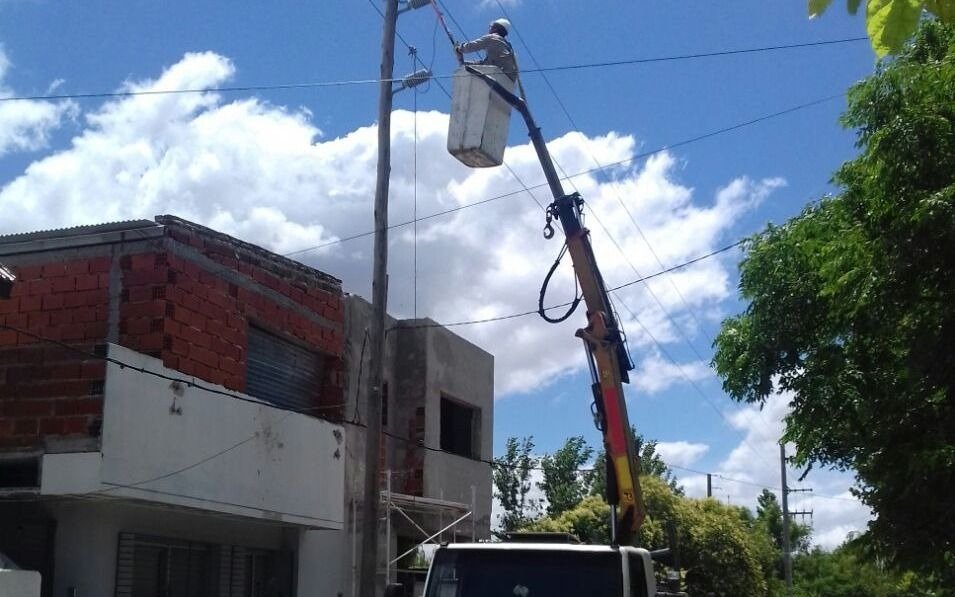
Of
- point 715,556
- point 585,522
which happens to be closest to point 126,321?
point 585,522

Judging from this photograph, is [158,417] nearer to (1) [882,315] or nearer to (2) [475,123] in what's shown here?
(2) [475,123]

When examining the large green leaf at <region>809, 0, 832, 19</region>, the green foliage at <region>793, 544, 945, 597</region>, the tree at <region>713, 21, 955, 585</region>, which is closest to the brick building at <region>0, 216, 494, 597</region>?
the tree at <region>713, 21, 955, 585</region>

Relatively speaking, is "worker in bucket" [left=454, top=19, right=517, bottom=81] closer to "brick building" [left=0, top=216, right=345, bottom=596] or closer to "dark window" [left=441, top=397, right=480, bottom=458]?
"brick building" [left=0, top=216, right=345, bottom=596]

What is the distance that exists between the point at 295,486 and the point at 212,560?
5.02 feet

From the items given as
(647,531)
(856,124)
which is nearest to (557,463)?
(647,531)

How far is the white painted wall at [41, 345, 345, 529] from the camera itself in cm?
1244

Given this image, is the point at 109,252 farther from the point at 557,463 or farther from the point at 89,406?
the point at 557,463

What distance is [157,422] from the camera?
1313 centimetres

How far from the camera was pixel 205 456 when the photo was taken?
13.9 m

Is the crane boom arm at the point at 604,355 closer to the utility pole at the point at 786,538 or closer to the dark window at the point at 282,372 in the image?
the dark window at the point at 282,372

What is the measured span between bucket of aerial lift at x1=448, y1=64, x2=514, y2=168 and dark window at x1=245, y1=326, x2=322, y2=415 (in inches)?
195

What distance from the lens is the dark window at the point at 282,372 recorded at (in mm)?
16453

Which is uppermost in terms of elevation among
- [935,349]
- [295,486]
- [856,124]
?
[856,124]

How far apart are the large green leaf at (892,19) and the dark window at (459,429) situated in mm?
19321
